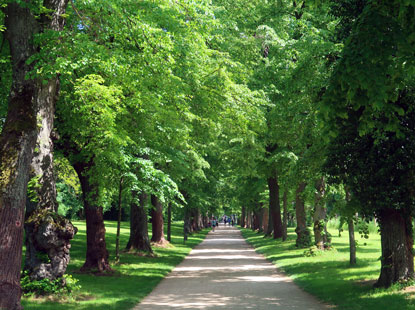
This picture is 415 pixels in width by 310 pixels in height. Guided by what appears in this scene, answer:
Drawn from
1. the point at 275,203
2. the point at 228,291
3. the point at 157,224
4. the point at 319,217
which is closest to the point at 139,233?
the point at 157,224

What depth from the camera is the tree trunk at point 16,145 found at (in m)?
9.09

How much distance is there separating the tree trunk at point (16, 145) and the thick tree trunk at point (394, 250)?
8.39 m

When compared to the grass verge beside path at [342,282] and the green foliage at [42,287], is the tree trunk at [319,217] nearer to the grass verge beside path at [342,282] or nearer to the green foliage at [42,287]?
the grass verge beside path at [342,282]

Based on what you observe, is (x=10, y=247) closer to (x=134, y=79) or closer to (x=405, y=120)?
(x=134, y=79)

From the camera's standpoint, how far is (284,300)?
1180 cm

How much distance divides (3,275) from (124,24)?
5.96 metres

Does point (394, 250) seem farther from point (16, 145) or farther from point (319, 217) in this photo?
point (319, 217)

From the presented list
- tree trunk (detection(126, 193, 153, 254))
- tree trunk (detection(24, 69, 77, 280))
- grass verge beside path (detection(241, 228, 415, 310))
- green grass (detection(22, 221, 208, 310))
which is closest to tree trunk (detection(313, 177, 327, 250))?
grass verge beside path (detection(241, 228, 415, 310))

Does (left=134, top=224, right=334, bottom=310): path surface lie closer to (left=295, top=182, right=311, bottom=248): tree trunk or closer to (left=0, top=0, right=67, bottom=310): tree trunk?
(left=0, top=0, right=67, bottom=310): tree trunk

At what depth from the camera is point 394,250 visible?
12.2 metres

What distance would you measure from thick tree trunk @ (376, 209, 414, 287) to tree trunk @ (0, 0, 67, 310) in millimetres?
8395

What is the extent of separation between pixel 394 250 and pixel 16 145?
8.93 metres

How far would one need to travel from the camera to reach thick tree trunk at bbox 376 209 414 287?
12.1 m

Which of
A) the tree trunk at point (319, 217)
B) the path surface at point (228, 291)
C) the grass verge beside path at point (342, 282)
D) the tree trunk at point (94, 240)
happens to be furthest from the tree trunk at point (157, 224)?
the tree trunk at point (94, 240)
